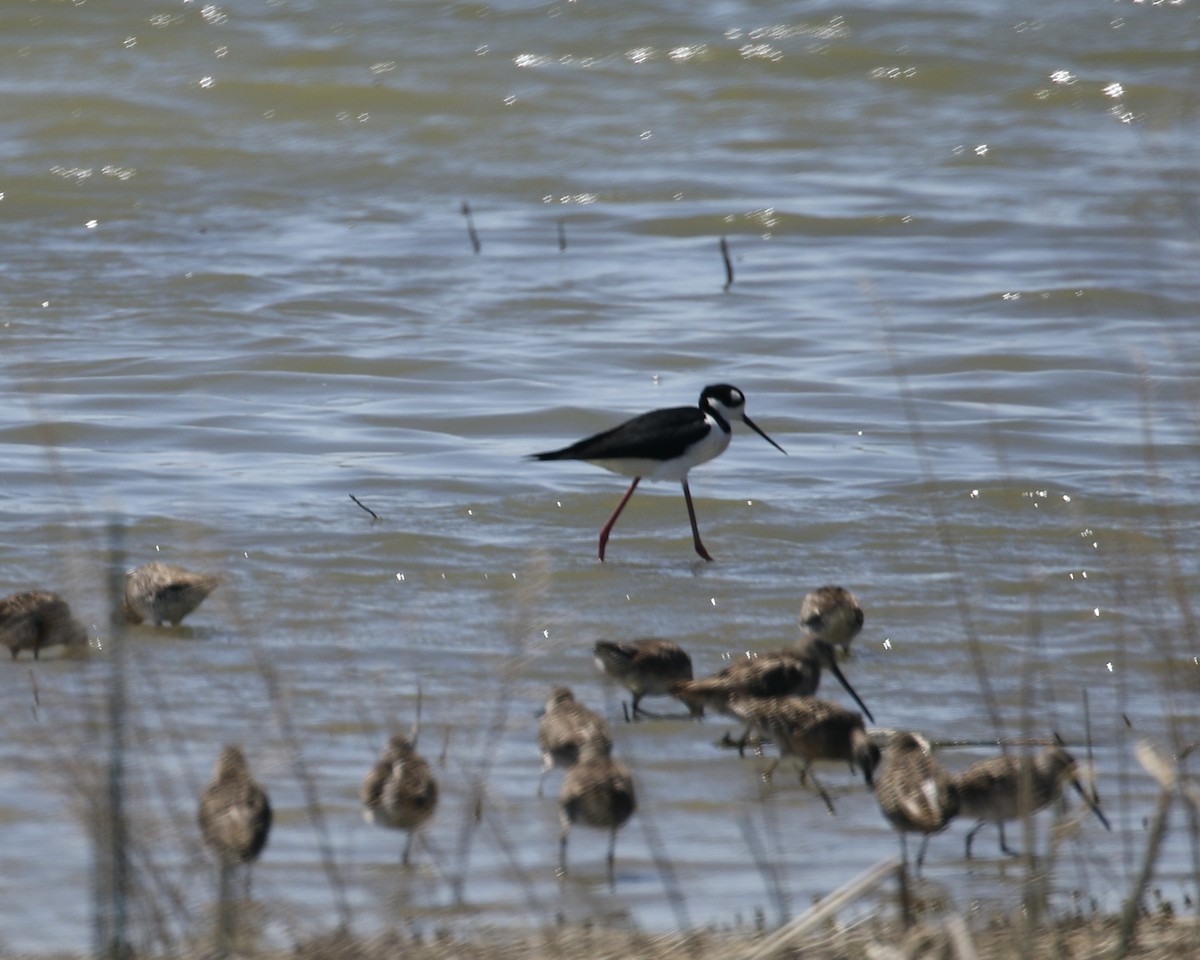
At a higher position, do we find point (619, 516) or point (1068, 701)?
point (1068, 701)

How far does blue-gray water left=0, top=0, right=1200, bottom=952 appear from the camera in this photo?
16.5 ft

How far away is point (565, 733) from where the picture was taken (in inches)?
213

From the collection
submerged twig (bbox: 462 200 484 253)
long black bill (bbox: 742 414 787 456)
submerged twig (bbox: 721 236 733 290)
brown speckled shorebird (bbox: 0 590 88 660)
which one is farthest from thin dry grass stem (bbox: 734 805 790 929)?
submerged twig (bbox: 462 200 484 253)

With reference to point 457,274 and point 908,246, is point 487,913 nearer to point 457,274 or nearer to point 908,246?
point 457,274

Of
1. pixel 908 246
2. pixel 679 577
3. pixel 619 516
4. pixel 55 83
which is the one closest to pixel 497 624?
pixel 679 577

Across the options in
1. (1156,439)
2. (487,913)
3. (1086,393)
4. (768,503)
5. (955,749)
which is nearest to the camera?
(487,913)

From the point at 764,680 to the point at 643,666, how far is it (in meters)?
0.46

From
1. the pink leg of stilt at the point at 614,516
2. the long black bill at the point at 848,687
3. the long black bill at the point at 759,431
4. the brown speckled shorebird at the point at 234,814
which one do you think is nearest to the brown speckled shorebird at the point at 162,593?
the pink leg of stilt at the point at 614,516

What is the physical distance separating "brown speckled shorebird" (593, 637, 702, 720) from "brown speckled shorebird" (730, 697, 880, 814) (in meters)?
0.62

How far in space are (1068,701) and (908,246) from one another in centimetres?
978

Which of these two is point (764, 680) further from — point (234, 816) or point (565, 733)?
point (234, 816)

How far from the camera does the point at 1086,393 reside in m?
11.7

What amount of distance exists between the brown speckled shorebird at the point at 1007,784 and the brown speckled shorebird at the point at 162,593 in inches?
118

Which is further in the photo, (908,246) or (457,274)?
(908,246)
